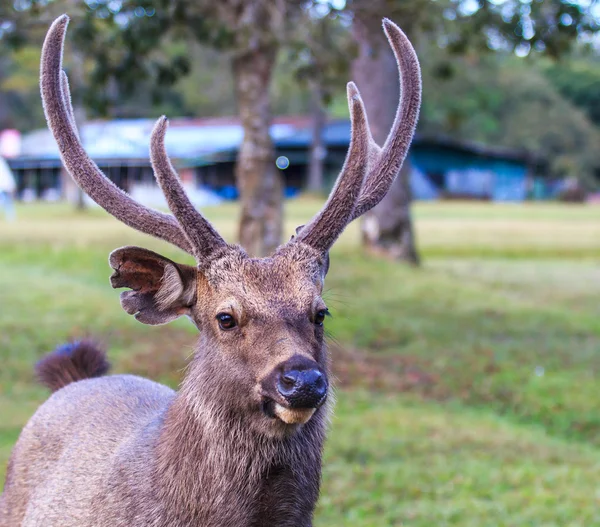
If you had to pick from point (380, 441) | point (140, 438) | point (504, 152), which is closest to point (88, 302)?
point (380, 441)

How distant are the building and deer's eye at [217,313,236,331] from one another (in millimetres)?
39712

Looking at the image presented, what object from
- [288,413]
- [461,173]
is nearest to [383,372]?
[288,413]

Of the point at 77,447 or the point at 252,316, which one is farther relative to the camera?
the point at 77,447

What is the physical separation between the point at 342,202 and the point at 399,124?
0.55 metres

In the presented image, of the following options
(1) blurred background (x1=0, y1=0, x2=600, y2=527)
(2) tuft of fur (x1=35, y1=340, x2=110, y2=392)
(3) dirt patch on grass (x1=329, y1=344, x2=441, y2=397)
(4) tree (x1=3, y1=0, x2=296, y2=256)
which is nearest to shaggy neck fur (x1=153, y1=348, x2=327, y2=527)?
(1) blurred background (x1=0, y1=0, x2=600, y2=527)

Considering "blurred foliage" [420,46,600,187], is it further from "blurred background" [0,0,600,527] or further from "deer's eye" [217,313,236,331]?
"deer's eye" [217,313,236,331]

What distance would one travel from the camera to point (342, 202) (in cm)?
345

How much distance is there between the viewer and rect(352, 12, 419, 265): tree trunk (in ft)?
48.6

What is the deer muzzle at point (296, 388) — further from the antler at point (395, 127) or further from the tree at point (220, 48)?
the tree at point (220, 48)

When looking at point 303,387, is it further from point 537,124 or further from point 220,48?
point 537,124

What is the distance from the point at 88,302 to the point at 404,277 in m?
4.70

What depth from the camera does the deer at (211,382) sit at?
3129 millimetres

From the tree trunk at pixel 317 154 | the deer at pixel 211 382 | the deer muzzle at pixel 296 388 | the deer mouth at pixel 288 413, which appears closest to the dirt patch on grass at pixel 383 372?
the deer at pixel 211 382

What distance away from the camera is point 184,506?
318 centimetres
